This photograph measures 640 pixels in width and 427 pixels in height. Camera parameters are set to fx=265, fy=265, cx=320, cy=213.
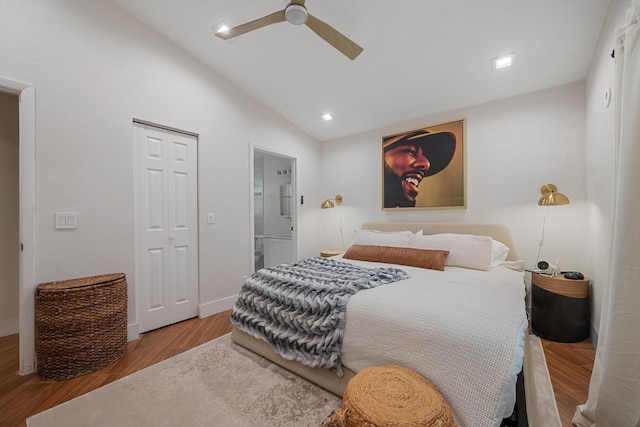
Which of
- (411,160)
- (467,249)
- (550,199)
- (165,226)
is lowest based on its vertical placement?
(467,249)

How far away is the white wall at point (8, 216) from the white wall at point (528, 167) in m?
4.30

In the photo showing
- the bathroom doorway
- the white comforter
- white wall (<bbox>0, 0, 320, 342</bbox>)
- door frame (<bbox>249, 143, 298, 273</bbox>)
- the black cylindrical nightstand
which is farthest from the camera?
the bathroom doorway

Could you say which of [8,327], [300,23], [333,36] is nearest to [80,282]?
[8,327]

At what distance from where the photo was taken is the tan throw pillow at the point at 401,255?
8.46ft

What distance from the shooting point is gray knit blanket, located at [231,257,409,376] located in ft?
5.26

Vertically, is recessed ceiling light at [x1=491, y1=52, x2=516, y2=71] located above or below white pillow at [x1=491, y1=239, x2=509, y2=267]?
above

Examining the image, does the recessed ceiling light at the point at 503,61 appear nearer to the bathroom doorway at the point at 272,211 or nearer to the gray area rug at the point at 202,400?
the gray area rug at the point at 202,400

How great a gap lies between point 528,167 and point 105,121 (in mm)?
4143

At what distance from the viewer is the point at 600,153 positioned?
82.0 inches

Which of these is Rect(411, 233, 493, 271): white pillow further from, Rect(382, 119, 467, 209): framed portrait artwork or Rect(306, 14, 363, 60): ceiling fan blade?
Rect(306, 14, 363, 60): ceiling fan blade

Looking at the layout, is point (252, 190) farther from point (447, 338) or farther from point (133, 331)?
point (447, 338)

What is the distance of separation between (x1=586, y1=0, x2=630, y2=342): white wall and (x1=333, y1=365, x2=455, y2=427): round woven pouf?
1606mm

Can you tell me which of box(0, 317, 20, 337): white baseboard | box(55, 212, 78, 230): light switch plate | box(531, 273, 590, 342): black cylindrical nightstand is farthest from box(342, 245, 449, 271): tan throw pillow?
box(0, 317, 20, 337): white baseboard

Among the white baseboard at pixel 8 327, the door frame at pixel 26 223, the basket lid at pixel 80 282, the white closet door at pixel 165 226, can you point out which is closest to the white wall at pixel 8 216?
the white baseboard at pixel 8 327
